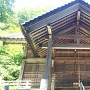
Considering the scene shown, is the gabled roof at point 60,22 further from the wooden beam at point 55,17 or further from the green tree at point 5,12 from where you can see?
the green tree at point 5,12

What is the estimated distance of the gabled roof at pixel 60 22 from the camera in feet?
25.7

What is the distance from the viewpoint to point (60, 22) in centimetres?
891

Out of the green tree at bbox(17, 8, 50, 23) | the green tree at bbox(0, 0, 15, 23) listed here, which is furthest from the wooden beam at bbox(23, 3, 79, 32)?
the green tree at bbox(17, 8, 50, 23)

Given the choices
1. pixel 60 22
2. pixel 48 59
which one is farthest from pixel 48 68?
pixel 60 22

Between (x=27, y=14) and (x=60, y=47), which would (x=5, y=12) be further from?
(x=60, y=47)

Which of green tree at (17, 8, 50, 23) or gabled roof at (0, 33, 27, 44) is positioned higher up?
green tree at (17, 8, 50, 23)

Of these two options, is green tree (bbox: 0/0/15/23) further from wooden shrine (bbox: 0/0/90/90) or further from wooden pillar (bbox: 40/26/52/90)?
wooden pillar (bbox: 40/26/52/90)

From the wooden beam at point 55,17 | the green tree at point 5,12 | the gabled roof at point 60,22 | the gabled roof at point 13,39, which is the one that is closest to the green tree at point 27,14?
the green tree at point 5,12

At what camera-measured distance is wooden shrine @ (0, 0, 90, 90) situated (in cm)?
793

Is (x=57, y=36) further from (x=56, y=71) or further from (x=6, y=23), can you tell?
(x=6, y=23)

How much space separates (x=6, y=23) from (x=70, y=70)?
40.1 ft

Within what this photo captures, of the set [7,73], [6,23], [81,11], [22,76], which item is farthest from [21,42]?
[6,23]

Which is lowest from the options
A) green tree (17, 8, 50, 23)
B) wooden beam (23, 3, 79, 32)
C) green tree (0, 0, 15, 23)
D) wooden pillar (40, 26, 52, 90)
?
wooden pillar (40, 26, 52, 90)

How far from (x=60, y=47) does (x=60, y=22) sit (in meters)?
1.30
